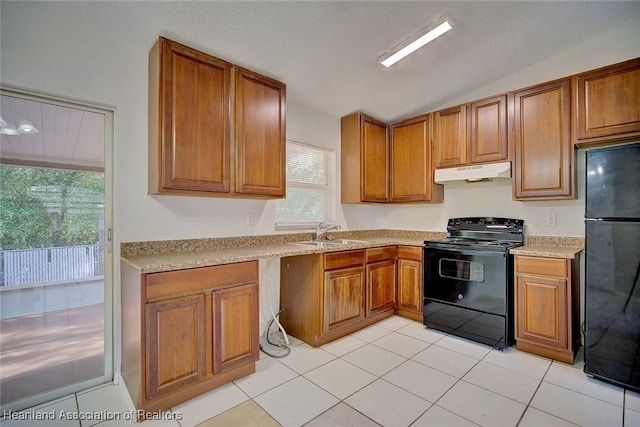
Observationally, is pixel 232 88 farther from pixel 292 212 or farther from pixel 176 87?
pixel 292 212

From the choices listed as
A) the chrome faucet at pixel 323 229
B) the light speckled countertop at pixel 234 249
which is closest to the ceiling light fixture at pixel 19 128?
the light speckled countertop at pixel 234 249

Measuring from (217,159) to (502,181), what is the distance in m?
2.94

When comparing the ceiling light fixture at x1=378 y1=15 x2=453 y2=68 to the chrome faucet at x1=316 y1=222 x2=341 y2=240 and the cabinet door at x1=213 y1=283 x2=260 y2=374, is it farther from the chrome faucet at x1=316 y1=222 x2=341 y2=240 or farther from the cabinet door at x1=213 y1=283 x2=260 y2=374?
the cabinet door at x1=213 y1=283 x2=260 y2=374

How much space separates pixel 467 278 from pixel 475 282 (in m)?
0.08

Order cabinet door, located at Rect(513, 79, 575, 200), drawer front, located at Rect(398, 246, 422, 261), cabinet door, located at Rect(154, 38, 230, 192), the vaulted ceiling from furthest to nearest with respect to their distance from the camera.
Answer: drawer front, located at Rect(398, 246, 422, 261)
cabinet door, located at Rect(513, 79, 575, 200)
cabinet door, located at Rect(154, 38, 230, 192)
the vaulted ceiling

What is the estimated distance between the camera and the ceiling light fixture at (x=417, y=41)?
7.76ft

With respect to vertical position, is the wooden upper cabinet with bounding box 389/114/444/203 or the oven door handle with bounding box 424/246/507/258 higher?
the wooden upper cabinet with bounding box 389/114/444/203

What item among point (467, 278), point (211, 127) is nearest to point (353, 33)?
point (211, 127)

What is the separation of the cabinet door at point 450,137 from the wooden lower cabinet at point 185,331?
2457 millimetres

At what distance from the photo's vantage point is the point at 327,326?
281 cm

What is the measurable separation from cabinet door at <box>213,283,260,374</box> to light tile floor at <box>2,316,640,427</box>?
19 centimetres

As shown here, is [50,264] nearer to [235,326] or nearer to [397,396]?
[235,326]

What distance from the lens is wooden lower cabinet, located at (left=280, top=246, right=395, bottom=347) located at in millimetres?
2779

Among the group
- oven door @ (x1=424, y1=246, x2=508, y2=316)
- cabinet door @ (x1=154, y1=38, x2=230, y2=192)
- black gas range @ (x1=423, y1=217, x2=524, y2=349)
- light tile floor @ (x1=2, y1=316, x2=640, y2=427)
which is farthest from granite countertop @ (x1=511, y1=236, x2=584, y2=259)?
cabinet door @ (x1=154, y1=38, x2=230, y2=192)
